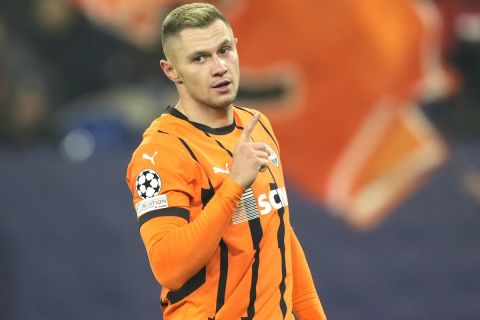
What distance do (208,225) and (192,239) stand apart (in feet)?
0.21

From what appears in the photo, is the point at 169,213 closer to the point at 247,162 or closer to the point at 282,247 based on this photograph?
the point at 247,162

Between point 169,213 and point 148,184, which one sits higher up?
point 148,184

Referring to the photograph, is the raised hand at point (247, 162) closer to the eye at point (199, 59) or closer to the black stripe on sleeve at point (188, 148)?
the black stripe on sleeve at point (188, 148)

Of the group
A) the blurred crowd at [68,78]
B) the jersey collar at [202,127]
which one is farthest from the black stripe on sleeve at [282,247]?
the blurred crowd at [68,78]

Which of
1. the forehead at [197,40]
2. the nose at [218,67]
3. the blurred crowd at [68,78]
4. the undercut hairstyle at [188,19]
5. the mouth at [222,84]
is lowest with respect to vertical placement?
the mouth at [222,84]

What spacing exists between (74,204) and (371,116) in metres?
2.06

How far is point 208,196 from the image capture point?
3.37 m

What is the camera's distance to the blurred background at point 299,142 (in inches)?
268

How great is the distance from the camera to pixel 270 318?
3.47 meters

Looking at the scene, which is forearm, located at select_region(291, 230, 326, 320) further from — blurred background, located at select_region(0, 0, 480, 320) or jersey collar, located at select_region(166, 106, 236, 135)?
blurred background, located at select_region(0, 0, 480, 320)

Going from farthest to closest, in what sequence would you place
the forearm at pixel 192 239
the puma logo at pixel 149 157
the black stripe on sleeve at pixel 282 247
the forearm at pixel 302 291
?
the forearm at pixel 302 291 < the black stripe on sleeve at pixel 282 247 < the puma logo at pixel 149 157 < the forearm at pixel 192 239

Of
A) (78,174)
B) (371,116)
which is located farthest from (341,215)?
(78,174)

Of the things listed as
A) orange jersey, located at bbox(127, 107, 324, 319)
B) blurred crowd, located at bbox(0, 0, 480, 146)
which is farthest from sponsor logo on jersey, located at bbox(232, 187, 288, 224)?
blurred crowd, located at bbox(0, 0, 480, 146)

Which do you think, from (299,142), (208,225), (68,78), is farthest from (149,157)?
(299,142)
